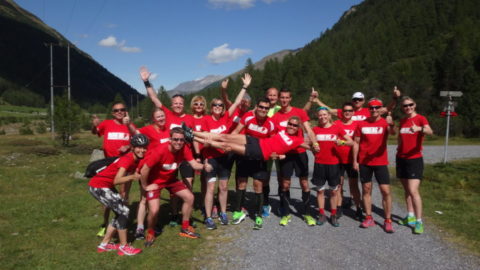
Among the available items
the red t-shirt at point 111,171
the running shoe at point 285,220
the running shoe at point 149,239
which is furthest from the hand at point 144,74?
the running shoe at point 285,220

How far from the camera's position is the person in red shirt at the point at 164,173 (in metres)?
5.33

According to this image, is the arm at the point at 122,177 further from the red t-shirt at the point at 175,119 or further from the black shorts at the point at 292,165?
the black shorts at the point at 292,165

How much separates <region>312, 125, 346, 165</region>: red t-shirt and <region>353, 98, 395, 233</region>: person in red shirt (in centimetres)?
41

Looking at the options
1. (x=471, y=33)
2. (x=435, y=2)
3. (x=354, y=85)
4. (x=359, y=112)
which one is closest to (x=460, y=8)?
(x=435, y=2)

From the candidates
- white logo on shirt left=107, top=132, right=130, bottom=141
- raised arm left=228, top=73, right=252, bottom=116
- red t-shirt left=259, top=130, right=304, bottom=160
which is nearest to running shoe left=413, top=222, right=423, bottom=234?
red t-shirt left=259, top=130, right=304, bottom=160

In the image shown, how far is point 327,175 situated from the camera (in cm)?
654

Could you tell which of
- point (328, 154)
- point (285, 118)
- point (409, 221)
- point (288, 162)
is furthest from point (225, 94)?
point (409, 221)

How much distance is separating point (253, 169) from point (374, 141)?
253 centimetres

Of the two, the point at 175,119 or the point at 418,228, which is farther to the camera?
the point at 175,119

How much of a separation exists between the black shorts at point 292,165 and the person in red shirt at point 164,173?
1.93 metres

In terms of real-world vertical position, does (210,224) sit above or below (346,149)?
below

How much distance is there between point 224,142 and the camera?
6055 mm

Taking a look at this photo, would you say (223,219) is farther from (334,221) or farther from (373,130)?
(373,130)

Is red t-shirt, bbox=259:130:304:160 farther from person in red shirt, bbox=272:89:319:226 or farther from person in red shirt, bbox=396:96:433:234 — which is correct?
person in red shirt, bbox=396:96:433:234
